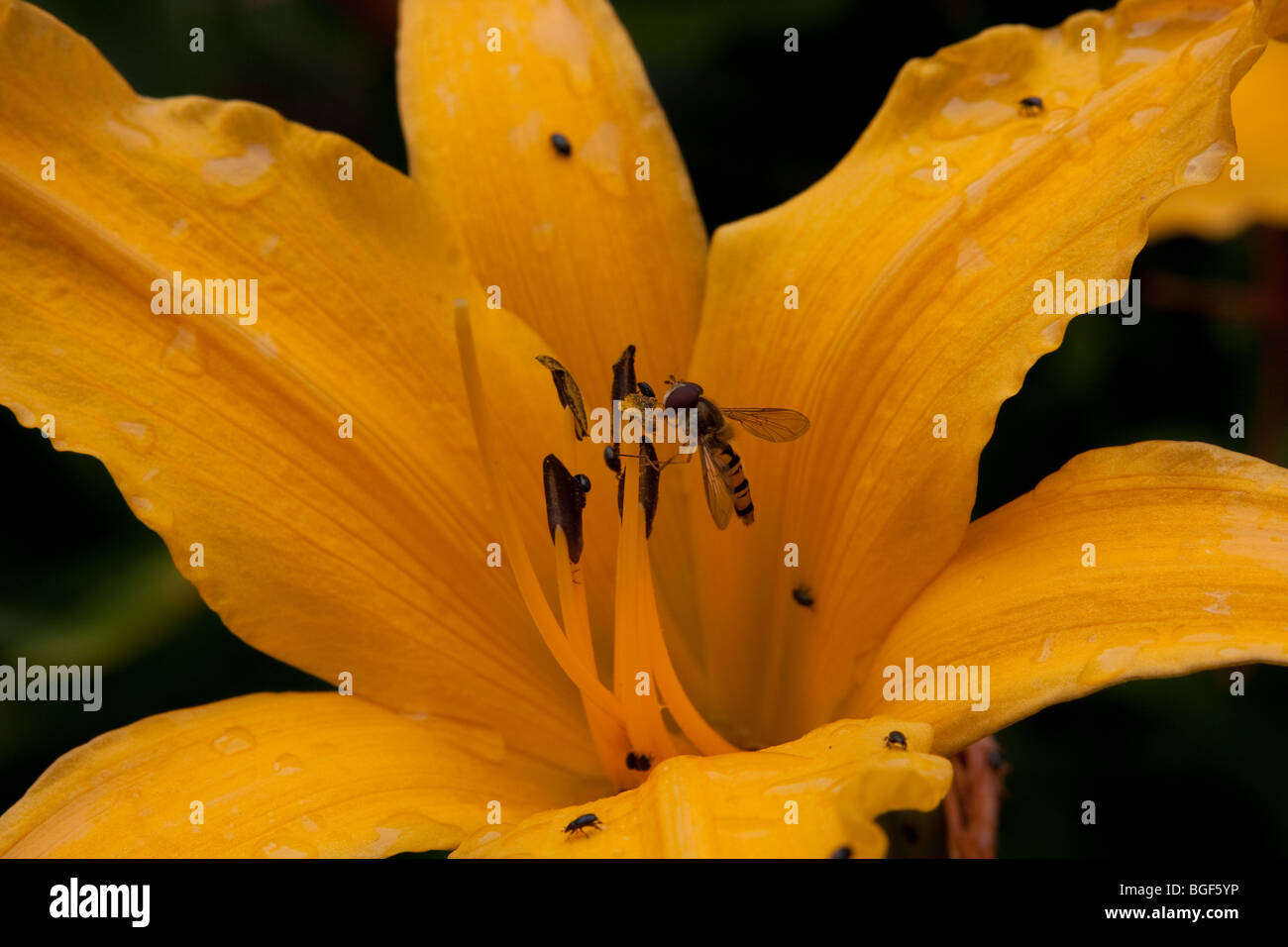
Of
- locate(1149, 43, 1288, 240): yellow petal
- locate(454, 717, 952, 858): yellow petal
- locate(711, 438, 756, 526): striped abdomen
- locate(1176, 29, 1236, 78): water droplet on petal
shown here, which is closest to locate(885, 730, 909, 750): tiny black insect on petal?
locate(454, 717, 952, 858): yellow petal

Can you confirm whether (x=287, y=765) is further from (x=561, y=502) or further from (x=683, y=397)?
(x=683, y=397)

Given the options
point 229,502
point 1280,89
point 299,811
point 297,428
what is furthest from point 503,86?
point 1280,89

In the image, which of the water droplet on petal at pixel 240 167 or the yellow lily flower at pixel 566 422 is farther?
the water droplet on petal at pixel 240 167

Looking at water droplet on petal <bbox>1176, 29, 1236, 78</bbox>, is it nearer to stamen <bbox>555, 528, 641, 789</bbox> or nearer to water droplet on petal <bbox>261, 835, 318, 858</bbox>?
stamen <bbox>555, 528, 641, 789</bbox>

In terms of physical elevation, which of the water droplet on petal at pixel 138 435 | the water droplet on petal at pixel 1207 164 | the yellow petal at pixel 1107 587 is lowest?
the yellow petal at pixel 1107 587

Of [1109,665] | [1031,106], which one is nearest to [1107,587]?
[1109,665]

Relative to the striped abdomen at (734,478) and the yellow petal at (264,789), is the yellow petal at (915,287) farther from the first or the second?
the yellow petal at (264,789)

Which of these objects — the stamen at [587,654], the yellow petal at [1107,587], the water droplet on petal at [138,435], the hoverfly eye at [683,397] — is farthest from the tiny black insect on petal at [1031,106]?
the water droplet on petal at [138,435]
